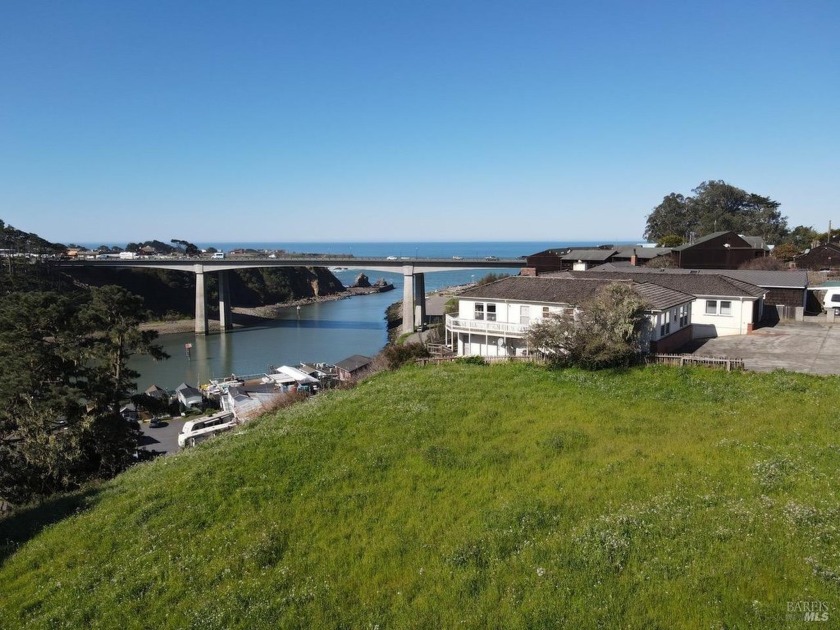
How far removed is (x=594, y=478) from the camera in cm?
1178

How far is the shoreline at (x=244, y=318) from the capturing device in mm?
→ 76562

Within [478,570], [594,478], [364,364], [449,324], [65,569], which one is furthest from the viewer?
[364,364]

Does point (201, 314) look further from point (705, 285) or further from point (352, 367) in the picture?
point (705, 285)

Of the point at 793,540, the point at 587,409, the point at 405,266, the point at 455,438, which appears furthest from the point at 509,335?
the point at 405,266

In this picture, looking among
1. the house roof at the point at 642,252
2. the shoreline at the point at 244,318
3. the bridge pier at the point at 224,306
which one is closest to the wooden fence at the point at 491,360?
the house roof at the point at 642,252

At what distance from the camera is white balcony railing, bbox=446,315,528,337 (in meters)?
28.0

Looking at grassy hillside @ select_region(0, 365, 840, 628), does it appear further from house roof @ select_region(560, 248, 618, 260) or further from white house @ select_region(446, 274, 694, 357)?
house roof @ select_region(560, 248, 618, 260)

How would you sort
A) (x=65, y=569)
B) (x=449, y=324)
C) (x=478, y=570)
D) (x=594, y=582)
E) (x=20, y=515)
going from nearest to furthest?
(x=594, y=582), (x=478, y=570), (x=65, y=569), (x=20, y=515), (x=449, y=324)

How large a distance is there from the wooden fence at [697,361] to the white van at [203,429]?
18166mm

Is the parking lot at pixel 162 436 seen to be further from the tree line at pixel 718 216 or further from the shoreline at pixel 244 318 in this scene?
the tree line at pixel 718 216

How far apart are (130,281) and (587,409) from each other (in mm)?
91072

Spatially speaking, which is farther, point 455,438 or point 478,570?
point 455,438

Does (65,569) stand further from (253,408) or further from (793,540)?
(253,408)

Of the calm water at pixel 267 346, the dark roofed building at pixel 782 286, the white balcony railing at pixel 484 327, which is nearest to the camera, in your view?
the white balcony railing at pixel 484 327
